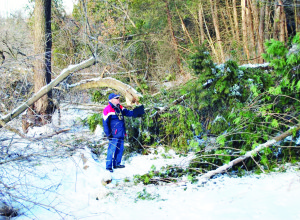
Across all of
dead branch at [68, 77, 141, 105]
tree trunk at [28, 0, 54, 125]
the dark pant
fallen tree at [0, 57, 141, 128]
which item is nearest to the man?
the dark pant

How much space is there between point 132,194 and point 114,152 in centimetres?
135

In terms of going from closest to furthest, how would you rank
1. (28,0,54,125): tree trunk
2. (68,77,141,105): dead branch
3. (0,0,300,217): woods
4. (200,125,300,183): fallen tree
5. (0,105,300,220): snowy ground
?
1. (0,105,300,220): snowy ground
2. (200,125,300,183): fallen tree
3. (0,0,300,217): woods
4. (68,77,141,105): dead branch
5. (28,0,54,125): tree trunk

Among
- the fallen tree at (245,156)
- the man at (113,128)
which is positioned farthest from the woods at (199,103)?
the man at (113,128)

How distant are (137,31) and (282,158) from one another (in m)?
10.3

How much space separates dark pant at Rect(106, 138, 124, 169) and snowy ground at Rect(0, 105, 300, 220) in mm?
299

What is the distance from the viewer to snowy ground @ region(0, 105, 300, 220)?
3.76 meters

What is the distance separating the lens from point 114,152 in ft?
19.5

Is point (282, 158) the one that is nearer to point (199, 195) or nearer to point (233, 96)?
point (233, 96)

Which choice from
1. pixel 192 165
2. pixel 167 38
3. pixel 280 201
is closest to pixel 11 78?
pixel 192 165

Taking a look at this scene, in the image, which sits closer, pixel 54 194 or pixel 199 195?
pixel 199 195

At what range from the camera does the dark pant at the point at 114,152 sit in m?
5.85

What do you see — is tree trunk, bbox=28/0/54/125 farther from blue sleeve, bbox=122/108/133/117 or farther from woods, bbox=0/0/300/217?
blue sleeve, bbox=122/108/133/117

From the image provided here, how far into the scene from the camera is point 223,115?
20.5ft

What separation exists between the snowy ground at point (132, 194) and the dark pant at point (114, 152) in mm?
299
